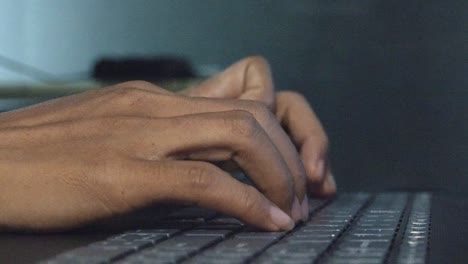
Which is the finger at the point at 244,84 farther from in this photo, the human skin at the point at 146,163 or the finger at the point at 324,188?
the human skin at the point at 146,163

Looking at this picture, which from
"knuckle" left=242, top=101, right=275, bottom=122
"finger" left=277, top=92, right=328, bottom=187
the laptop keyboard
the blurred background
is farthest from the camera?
the blurred background

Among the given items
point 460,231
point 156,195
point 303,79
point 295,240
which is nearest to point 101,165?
point 156,195

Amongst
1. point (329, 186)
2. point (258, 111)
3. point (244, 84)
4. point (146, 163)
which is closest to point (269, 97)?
point (244, 84)

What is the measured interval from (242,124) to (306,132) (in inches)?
14.9

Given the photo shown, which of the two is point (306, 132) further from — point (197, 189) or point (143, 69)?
point (143, 69)

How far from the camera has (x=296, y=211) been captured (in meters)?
0.72

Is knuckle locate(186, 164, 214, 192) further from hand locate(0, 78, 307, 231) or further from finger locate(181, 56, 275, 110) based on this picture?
finger locate(181, 56, 275, 110)

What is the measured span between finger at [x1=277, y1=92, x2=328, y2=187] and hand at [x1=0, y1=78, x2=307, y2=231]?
10.5 inches

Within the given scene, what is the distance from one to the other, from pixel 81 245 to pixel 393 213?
1.02ft

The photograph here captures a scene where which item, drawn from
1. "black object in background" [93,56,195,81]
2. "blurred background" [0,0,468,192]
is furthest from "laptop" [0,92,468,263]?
"black object in background" [93,56,195,81]

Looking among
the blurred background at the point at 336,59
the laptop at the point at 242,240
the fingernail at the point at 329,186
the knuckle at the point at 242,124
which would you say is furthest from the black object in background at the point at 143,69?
the knuckle at the point at 242,124

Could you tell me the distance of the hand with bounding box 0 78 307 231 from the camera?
25.4 inches

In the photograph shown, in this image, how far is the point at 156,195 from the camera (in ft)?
2.11

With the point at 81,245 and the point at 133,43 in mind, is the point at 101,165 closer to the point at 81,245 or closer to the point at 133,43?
the point at 81,245
